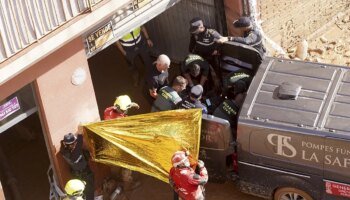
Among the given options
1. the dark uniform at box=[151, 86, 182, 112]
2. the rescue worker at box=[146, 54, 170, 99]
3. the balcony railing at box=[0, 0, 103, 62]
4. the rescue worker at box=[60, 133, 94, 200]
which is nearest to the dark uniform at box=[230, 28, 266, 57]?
the rescue worker at box=[146, 54, 170, 99]

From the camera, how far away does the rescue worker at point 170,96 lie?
1123 centimetres

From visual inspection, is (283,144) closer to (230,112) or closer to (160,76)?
(230,112)

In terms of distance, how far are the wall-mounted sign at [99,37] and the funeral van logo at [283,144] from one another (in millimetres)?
2944

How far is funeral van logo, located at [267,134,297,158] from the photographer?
33.5ft

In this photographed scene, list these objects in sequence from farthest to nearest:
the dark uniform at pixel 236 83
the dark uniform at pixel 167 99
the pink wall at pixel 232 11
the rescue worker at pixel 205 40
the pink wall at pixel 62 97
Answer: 1. the pink wall at pixel 232 11
2. the rescue worker at pixel 205 40
3. the dark uniform at pixel 236 83
4. the dark uniform at pixel 167 99
5. the pink wall at pixel 62 97

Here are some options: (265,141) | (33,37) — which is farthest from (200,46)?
(33,37)

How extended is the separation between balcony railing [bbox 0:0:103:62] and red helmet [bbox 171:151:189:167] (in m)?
2.40

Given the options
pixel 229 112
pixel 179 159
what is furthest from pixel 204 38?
pixel 179 159

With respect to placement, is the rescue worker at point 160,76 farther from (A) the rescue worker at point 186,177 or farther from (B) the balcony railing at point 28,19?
(B) the balcony railing at point 28,19

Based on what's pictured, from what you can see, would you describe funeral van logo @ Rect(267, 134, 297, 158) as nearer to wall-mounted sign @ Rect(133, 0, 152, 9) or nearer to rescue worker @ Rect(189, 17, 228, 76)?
rescue worker @ Rect(189, 17, 228, 76)

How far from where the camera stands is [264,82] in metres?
10.8

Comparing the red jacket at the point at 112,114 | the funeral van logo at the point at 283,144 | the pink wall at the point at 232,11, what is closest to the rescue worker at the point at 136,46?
the pink wall at the point at 232,11

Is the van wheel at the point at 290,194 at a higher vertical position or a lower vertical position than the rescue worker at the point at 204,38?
lower

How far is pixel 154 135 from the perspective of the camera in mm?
10656
